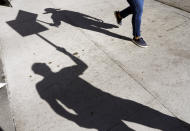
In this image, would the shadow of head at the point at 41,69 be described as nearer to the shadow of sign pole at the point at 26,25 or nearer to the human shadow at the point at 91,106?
the human shadow at the point at 91,106

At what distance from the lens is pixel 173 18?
17.0 feet

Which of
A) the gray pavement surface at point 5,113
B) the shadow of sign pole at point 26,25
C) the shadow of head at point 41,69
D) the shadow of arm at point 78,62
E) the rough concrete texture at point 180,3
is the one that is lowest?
the gray pavement surface at point 5,113

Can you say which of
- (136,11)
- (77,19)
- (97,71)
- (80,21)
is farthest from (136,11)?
(77,19)

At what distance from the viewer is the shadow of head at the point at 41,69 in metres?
4.04

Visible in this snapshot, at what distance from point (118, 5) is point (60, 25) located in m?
1.87

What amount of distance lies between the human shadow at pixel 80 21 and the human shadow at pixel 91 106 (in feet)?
4.87

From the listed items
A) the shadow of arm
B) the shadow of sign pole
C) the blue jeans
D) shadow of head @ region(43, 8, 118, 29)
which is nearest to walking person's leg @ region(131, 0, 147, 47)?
the blue jeans

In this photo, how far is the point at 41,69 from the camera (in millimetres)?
4145

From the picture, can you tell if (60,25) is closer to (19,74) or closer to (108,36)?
(108,36)

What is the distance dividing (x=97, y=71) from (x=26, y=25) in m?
2.94

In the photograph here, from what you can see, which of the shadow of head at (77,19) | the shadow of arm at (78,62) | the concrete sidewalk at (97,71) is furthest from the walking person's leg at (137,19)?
the shadow of arm at (78,62)

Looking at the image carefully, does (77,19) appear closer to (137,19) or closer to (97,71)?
(137,19)

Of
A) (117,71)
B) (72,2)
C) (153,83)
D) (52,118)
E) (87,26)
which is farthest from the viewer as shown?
(72,2)

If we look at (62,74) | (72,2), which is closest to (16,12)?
(72,2)
